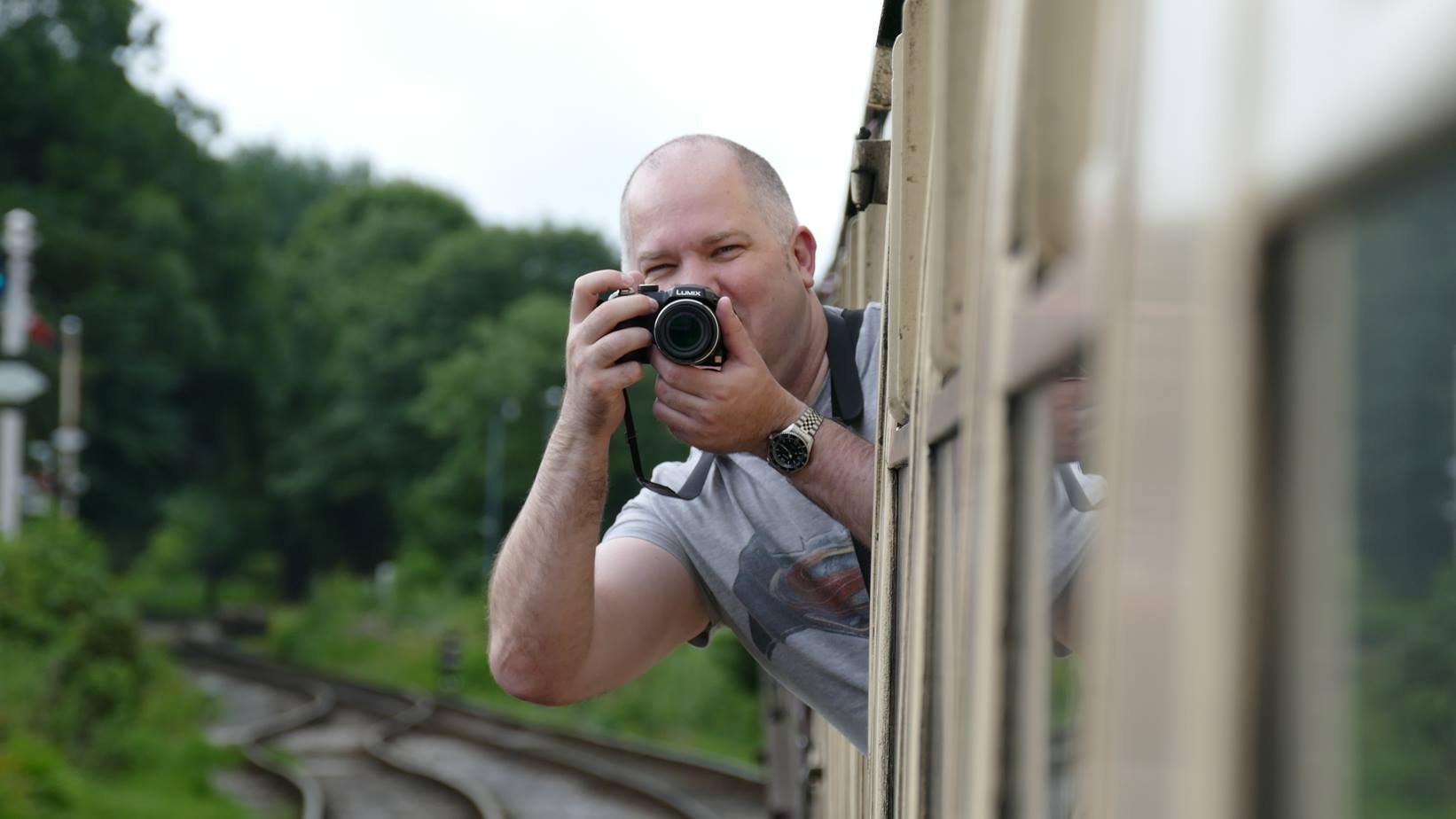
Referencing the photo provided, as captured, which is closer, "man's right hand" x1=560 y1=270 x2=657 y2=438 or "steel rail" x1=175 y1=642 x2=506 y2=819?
"man's right hand" x1=560 y1=270 x2=657 y2=438

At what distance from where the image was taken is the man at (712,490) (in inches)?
94.8

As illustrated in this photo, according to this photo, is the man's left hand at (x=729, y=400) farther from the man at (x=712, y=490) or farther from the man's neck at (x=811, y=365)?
the man's neck at (x=811, y=365)

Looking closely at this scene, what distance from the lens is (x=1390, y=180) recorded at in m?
0.54

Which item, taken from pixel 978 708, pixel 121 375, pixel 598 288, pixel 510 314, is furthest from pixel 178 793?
pixel 510 314

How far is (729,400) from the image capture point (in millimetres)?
2373

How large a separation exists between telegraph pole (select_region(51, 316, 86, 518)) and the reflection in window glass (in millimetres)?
27872

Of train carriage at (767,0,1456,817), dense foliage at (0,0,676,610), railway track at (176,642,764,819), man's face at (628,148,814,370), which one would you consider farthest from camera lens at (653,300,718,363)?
dense foliage at (0,0,676,610)

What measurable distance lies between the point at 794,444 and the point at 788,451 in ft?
0.04

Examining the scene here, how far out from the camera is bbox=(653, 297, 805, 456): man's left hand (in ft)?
7.73

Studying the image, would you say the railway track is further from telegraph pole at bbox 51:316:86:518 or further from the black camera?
the black camera

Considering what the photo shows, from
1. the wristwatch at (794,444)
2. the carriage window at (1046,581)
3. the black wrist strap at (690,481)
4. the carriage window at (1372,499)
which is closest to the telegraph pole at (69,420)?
the black wrist strap at (690,481)

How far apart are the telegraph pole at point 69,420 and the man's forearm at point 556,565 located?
84.6 ft

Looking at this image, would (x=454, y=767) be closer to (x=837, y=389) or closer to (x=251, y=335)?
(x=837, y=389)

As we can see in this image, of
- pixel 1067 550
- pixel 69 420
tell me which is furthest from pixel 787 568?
pixel 69 420
